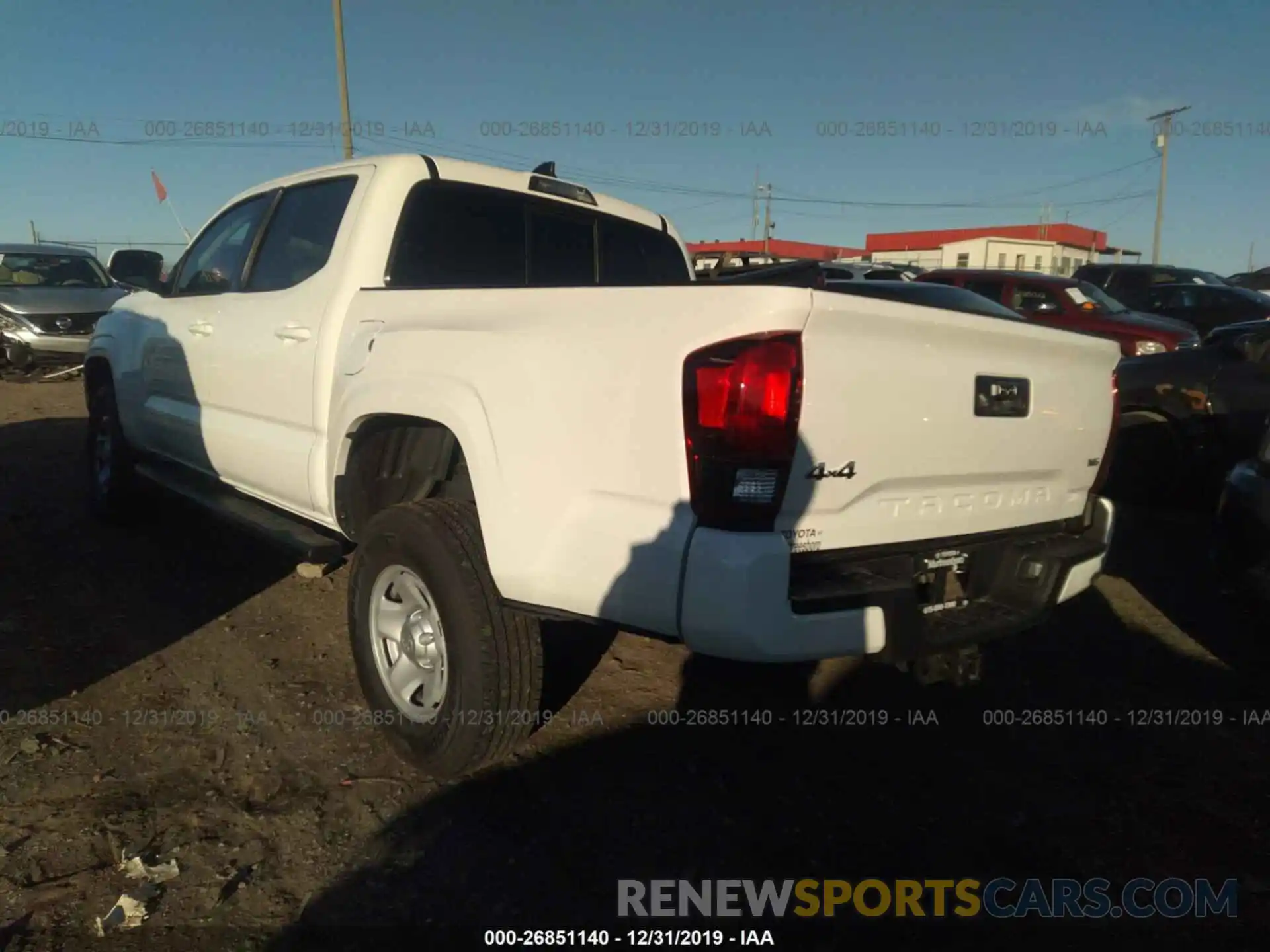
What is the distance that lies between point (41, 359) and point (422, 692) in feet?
37.4

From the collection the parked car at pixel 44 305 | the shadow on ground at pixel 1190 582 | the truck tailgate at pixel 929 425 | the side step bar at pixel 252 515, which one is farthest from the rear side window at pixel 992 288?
the parked car at pixel 44 305

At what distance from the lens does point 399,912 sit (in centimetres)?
228

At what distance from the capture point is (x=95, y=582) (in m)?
4.57

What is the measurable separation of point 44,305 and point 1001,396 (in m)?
12.7

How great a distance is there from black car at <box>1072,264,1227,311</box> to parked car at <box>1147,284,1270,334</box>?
1.69 ft

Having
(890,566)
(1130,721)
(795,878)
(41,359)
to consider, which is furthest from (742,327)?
(41,359)

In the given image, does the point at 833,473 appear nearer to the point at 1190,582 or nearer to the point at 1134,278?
the point at 1190,582

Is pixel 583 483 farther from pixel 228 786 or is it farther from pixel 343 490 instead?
pixel 228 786

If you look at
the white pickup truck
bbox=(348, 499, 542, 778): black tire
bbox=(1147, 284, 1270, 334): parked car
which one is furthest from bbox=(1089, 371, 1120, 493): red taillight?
bbox=(1147, 284, 1270, 334): parked car

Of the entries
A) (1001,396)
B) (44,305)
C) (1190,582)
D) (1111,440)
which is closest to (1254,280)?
(1190,582)

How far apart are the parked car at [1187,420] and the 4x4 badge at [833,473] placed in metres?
4.43

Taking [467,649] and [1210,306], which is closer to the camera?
[467,649]

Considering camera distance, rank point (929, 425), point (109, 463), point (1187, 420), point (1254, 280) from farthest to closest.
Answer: point (1254, 280) < point (1187, 420) < point (109, 463) < point (929, 425)

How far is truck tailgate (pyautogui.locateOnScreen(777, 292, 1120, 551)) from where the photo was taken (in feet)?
7.10
